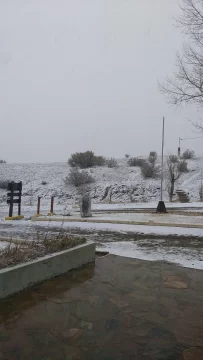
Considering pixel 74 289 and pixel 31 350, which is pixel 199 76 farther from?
pixel 31 350

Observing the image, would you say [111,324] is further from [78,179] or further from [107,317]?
[78,179]

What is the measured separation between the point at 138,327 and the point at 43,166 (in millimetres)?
41174

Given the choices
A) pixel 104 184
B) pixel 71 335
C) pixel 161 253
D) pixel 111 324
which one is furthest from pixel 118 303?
pixel 104 184

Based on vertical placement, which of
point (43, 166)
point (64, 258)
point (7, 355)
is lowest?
point (7, 355)

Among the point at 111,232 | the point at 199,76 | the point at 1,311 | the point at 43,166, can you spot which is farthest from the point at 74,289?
the point at 43,166

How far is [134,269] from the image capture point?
5.25 meters

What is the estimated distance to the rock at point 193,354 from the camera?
2723mm

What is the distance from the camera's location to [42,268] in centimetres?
447

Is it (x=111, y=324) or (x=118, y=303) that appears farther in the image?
(x=118, y=303)

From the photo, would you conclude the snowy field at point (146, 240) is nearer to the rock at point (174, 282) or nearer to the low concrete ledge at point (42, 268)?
the rock at point (174, 282)

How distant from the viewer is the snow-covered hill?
28562 millimetres

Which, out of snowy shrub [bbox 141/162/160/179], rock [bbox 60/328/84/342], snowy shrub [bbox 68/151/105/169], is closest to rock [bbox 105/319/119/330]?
rock [bbox 60/328/84/342]

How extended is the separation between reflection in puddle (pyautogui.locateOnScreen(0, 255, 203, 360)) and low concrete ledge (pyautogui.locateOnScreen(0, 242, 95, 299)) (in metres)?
0.11

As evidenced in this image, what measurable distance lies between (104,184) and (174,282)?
1071 inches
